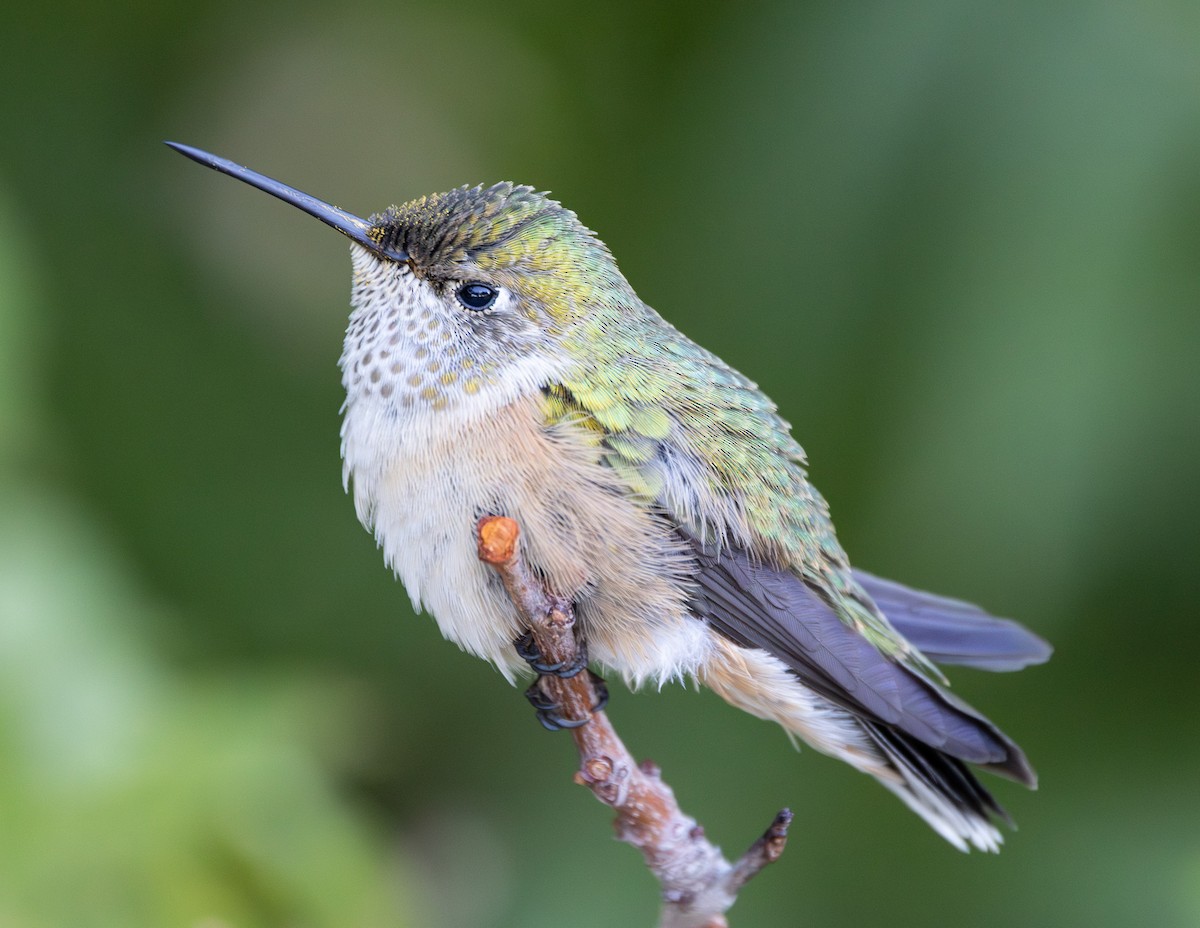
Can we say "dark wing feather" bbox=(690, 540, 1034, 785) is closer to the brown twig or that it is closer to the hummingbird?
the hummingbird

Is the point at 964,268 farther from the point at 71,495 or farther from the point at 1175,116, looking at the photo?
the point at 71,495

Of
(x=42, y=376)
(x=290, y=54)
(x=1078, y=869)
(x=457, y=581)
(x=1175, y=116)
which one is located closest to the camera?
(x=457, y=581)

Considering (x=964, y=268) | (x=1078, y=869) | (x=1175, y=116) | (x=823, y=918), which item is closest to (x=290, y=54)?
(x=964, y=268)

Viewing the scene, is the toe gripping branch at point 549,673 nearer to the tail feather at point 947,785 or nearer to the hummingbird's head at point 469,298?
the hummingbird's head at point 469,298

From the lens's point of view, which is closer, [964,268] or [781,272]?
[964,268]

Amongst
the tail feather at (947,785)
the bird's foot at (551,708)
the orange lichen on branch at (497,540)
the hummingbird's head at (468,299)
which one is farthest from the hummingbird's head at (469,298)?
the tail feather at (947,785)

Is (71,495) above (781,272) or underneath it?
underneath

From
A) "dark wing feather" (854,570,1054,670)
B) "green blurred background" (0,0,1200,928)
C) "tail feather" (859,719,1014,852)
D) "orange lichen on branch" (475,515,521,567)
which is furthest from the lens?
"green blurred background" (0,0,1200,928)

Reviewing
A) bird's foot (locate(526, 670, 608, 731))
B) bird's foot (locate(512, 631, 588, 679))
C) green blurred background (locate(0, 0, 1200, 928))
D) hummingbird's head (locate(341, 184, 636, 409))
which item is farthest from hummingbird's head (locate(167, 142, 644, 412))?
green blurred background (locate(0, 0, 1200, 928))
